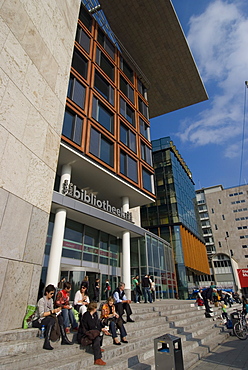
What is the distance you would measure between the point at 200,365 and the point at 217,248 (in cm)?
7467

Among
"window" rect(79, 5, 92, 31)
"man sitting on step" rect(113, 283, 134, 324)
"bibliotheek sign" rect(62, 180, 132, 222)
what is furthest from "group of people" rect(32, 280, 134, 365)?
"window" rect(79, 5, 92, 31)

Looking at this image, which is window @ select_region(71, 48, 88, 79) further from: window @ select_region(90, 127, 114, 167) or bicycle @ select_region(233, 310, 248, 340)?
bicycle @ select_region(233, 310, 248, 340)

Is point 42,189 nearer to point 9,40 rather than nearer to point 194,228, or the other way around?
point 9,40

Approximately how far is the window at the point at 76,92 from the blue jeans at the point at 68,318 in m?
15.1

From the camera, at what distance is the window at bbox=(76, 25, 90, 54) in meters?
20.1

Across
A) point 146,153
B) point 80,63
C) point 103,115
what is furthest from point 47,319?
point 146,153

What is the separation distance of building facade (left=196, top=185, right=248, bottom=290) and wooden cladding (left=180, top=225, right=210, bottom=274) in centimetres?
2409

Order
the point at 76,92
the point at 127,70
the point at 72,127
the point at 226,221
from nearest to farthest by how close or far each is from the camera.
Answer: the point at 72,127 < the point at 76,92 < the point at 127,70 < the point at 226,221

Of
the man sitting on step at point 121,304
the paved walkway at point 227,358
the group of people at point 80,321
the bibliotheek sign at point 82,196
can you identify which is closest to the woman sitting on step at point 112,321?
the group of people at point 80,321

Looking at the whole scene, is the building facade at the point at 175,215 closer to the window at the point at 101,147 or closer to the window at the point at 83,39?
the window at the point at 101,147

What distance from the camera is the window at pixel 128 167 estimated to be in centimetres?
2138

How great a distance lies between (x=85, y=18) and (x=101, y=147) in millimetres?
13676

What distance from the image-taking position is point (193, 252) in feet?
126

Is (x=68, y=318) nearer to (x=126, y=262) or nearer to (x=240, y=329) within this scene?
(x=240, y=329)
